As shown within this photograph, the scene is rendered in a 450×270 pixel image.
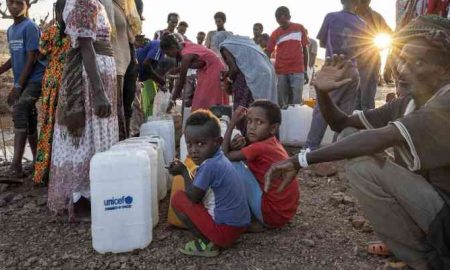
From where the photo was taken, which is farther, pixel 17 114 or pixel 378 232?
pixel 17 114

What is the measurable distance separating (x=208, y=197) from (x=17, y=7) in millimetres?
2741

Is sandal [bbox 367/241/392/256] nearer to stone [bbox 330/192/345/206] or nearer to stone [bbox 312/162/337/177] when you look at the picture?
stone [bbox 330/192/345/206]

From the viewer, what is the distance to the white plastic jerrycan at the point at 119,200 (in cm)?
267

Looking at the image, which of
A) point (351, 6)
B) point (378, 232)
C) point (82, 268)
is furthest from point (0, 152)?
point (378, 232)

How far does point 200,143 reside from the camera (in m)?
2.76

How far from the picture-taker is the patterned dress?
3.50 m

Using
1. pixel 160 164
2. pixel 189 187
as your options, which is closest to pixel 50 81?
pixel 160 164

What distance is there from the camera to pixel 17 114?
13.4ft

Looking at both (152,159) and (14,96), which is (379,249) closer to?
(152,159)

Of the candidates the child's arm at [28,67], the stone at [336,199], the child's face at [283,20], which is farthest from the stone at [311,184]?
the child's face at [283,20]

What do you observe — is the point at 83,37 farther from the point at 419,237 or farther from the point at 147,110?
the point at 147,110

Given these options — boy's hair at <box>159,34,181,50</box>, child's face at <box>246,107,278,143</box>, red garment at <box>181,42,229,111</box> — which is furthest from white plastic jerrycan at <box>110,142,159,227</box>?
boy's hair at <box>159,34,181,50</box>

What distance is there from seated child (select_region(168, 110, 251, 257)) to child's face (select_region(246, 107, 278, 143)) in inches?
16.1

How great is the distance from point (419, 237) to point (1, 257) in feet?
7.82
